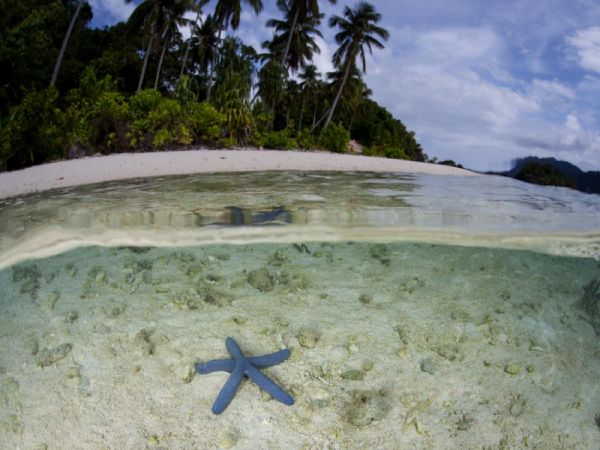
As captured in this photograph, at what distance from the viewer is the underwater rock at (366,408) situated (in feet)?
11.4

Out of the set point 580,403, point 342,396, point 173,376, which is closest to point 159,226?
point 173,376

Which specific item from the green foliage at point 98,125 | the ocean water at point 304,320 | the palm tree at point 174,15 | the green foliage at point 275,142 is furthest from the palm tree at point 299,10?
the ocean water at point 304,320

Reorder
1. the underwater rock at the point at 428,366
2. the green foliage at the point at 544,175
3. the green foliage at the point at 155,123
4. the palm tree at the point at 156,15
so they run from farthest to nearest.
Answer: the palm tree at the point at 156,15, the green foliage at the point at 155,123, the green foliage at the point at 544,175, the underwater rock at the point at 428,366

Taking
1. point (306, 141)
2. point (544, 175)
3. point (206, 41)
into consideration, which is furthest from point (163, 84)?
point (544, 175)

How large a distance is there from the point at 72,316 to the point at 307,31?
2818cm

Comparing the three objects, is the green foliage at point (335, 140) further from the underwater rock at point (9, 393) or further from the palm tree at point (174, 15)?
the underwater rock at point (9, 393)

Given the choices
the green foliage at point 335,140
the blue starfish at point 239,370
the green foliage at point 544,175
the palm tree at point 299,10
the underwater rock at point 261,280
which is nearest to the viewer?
the blue starfish at point 239,370

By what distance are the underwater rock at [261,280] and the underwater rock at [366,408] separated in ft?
4.99

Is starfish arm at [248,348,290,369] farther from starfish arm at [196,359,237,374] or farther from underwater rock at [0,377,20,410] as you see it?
underwater rock at [0,377,20,410]

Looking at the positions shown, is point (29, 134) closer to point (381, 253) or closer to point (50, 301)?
point (50, 301)

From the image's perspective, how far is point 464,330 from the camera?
14.5 ft

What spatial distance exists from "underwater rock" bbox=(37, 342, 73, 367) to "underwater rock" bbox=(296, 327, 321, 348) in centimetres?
207

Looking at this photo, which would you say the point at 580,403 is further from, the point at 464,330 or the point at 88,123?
the point at 88,123

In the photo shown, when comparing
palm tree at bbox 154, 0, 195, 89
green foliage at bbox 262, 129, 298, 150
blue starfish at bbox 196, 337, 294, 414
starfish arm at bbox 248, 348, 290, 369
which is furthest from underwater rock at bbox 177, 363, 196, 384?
palm tree at bbox 154, 0, 195, 89
